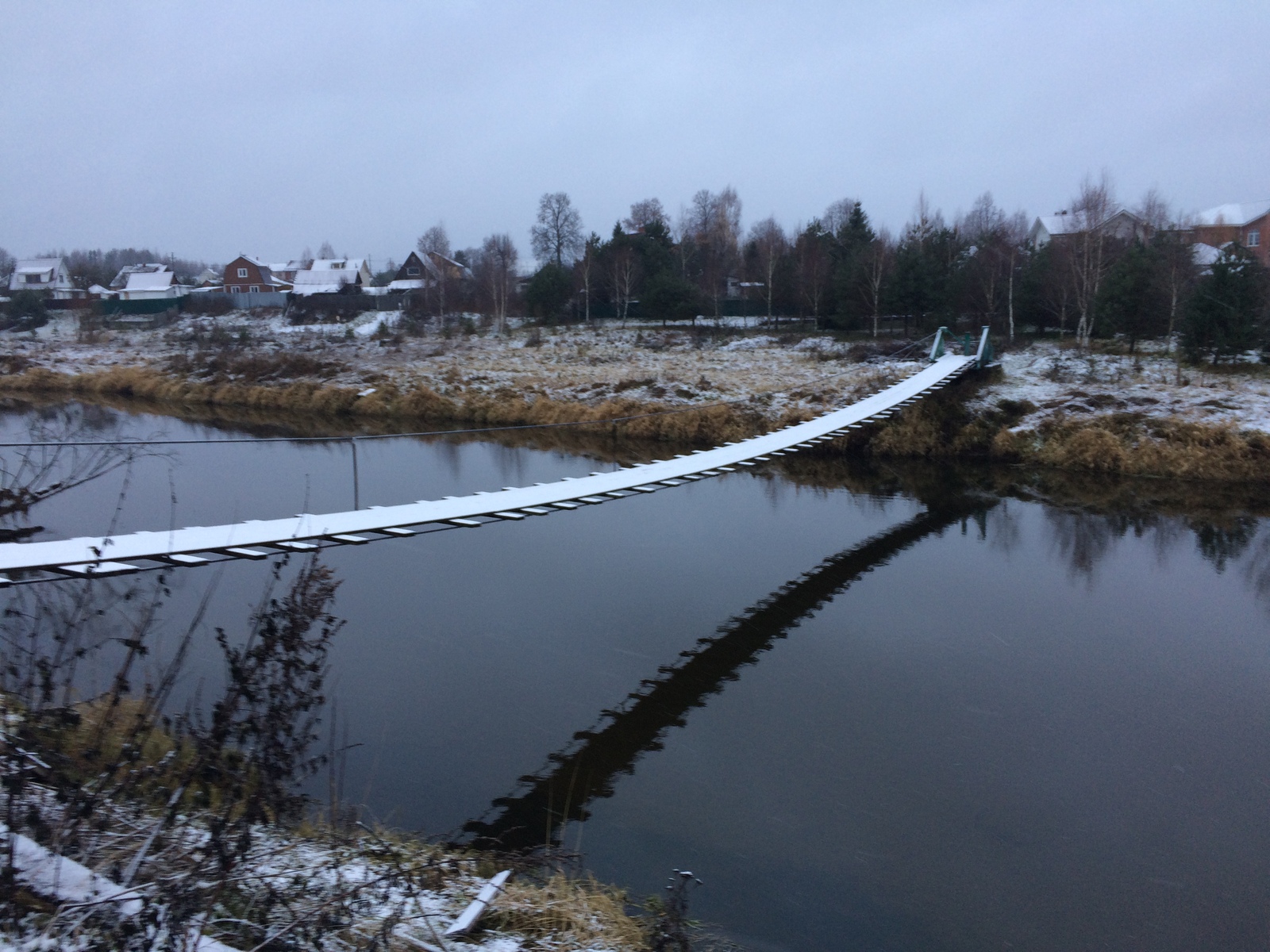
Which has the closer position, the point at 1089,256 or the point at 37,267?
the point at 1089,256

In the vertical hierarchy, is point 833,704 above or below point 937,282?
below

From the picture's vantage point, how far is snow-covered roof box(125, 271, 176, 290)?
3719 centimetres

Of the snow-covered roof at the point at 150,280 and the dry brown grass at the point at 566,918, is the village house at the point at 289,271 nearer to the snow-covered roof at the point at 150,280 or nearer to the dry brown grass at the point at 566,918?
the snow-covered roof at the point at 150,280

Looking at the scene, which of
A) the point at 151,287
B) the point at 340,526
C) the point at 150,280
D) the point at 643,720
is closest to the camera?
the point at 340,526

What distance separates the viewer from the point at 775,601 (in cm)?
661

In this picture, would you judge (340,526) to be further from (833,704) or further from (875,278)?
(875,278)

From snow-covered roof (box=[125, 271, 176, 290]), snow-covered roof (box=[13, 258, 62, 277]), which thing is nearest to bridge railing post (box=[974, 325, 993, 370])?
snow-covered roof (box=[125, 271, 176, 290])

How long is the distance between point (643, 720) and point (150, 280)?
4132cm

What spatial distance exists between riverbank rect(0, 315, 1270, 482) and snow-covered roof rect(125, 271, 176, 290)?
14.9m

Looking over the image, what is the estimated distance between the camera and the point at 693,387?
14.6 meters

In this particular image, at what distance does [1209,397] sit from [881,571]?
7292mm

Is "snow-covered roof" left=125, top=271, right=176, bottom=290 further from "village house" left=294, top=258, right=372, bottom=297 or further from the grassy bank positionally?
the grassy bank

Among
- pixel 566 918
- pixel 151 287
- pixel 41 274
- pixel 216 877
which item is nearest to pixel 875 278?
pixel 566 918

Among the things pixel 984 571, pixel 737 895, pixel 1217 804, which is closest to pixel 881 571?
pixel 984 571
